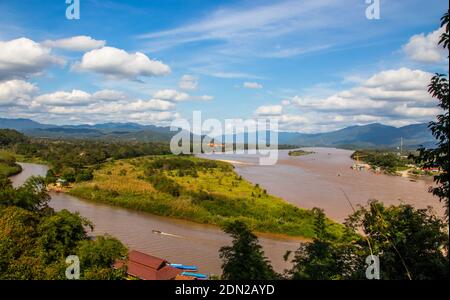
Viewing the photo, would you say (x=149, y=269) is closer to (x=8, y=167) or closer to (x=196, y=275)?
(x=196, y=275)

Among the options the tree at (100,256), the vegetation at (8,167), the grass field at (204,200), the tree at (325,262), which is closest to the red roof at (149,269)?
the tree at (100,256)

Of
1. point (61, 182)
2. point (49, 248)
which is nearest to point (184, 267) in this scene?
point (49, 248)

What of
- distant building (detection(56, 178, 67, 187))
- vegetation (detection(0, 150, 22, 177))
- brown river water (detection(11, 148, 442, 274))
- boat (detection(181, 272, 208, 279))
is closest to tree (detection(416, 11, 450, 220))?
brown river water (detection(11, 148, 442, 274))

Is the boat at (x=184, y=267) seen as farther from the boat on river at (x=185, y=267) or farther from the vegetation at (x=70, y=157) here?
the vegetation at (x=70, y=157)

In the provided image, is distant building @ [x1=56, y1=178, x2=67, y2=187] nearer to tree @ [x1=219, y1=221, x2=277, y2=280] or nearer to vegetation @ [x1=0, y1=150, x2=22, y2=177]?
vegetation @ [x1=0, y1=150, x2=22, y2=177]
